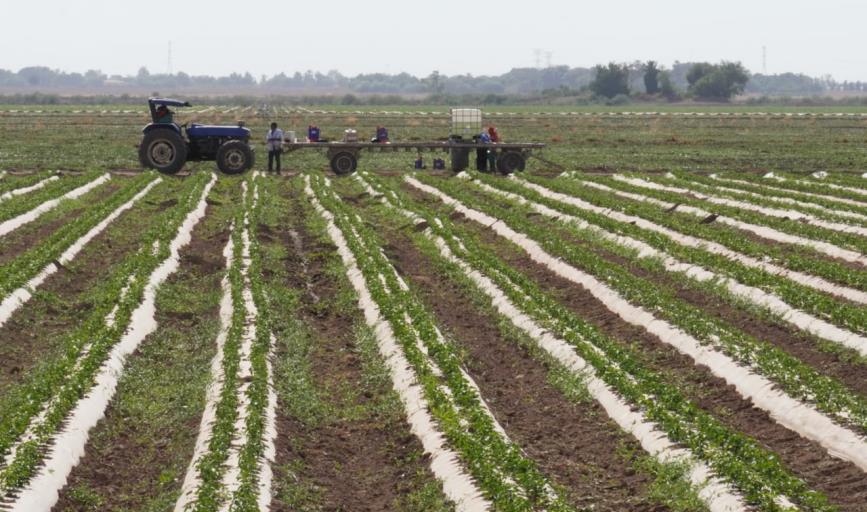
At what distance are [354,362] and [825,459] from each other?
590 centimetres

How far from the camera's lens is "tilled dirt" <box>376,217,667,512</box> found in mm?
10250

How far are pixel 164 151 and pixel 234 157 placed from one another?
6.61ft

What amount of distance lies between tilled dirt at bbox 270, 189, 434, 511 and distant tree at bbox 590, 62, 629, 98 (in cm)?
15545

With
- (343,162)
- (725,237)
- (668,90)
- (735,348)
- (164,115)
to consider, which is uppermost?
(668,90)

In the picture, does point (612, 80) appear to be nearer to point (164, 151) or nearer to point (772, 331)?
point (164, 151)

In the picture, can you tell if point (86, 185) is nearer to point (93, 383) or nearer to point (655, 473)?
point (93, 383)

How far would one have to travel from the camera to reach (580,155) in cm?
4891

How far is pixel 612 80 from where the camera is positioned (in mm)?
167375

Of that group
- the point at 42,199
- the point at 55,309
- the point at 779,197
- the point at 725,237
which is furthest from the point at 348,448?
the point at 779,197

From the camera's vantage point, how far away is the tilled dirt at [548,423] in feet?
33.6

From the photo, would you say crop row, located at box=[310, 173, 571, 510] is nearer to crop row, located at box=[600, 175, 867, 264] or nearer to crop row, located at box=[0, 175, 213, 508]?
crop row, located at box=[0, 175, 213, 508]

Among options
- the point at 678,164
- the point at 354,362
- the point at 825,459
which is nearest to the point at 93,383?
the point at 354,362

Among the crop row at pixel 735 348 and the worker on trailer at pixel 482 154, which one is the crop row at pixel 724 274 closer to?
the crop row at pixel 735 348

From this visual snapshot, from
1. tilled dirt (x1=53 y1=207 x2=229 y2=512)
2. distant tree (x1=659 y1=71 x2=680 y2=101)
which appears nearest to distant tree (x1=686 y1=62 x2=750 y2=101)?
distant tree (x1=659 y1=71 x2=680 y2=101)
